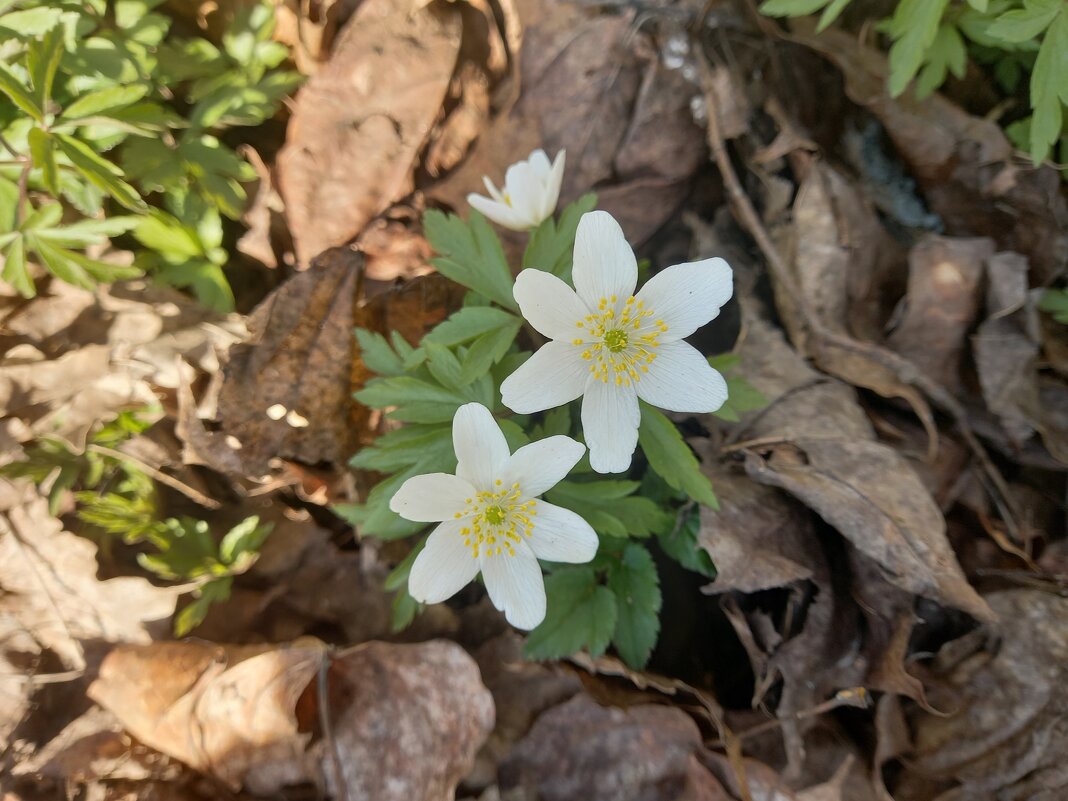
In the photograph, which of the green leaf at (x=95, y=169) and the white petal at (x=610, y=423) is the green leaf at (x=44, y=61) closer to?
the green leaf at (x=95, y=169)

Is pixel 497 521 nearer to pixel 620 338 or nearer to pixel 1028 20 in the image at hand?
pixel 620 338

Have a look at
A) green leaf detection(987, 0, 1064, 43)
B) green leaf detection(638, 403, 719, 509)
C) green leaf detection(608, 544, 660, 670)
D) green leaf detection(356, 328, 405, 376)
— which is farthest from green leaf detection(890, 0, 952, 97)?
green leaf detection(356, 328, 405, 376)

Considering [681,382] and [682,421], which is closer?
[681,382]

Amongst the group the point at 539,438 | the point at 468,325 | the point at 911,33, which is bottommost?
the point at 539,438

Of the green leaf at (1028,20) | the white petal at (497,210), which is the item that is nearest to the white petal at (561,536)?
the white petal at (497,210)

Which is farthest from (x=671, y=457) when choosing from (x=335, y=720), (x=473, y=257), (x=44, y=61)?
(x=44, y=61)

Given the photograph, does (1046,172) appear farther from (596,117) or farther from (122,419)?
(122,419)
